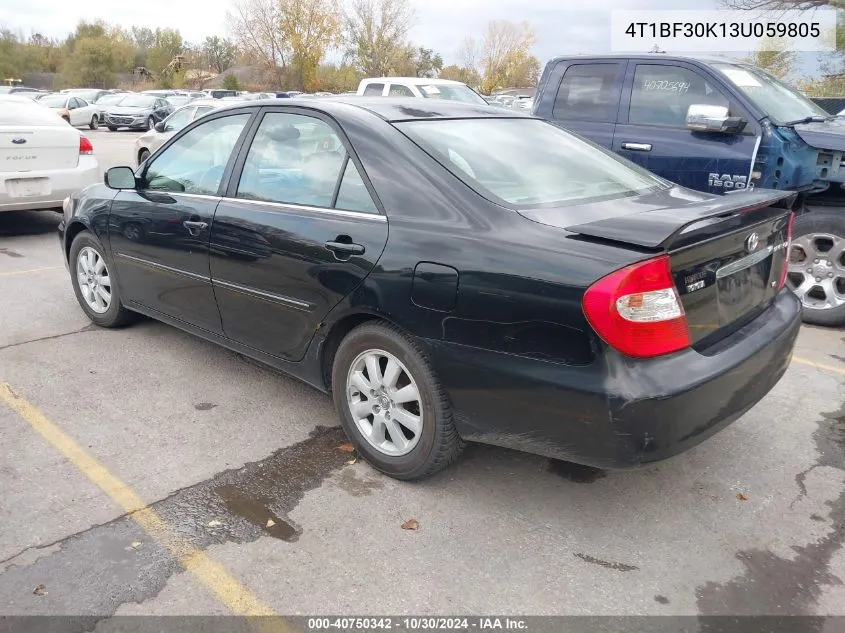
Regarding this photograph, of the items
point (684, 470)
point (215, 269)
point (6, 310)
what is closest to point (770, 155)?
point (684, 470)

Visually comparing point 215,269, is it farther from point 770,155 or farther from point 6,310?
point 770,155

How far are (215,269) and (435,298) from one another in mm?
1593

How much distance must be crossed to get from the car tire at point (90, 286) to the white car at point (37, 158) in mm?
3224

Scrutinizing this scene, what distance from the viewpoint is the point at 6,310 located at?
18.8 feet

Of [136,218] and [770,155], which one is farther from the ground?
[770,155]

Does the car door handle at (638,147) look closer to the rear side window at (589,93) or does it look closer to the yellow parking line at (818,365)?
the rear side window at (589,93)

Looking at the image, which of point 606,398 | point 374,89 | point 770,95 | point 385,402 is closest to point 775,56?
point 374,89

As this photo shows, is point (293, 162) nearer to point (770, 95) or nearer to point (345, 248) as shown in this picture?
point (345, 248)

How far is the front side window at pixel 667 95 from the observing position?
19.2 feet

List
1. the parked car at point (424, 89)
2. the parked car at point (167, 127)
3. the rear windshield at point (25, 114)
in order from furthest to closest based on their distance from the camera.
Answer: the parked car at point (167, 127), the parked car at point (424, 89), the rear windshield at point (25, 114)

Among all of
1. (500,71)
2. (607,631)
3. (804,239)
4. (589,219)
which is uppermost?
(500,71)

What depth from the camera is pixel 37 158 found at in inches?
319

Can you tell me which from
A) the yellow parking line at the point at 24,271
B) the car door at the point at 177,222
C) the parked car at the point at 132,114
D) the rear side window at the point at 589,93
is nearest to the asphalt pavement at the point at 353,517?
the car door at the point at 177,222

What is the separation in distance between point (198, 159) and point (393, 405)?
2146mm
